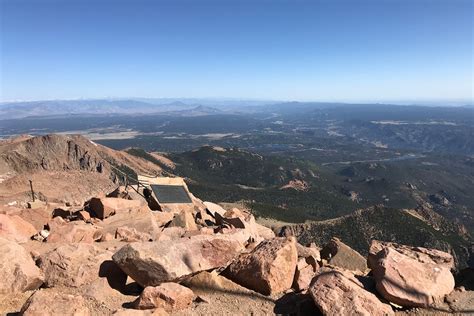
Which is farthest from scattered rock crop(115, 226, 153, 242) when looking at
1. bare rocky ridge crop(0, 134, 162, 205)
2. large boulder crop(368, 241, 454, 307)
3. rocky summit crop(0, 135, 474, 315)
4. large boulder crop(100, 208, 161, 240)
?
bare rocky ridge crop(0, 134, 162, 205)

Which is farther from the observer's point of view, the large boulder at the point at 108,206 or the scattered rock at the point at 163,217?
the large boulder at the point at 108,206

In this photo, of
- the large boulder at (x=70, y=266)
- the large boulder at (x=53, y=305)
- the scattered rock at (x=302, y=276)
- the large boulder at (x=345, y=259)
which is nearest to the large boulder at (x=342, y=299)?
the scattered rock at (x=302, y=276)

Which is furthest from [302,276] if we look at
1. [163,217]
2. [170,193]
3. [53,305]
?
[170,193]

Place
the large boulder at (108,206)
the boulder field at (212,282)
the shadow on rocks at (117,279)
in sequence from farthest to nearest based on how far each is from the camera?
1. the large boulder at (108,206)
2. the shadow on rocks at (117,279)
3. the boulder field at (212,282)

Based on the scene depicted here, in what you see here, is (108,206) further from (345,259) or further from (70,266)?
(345,259)

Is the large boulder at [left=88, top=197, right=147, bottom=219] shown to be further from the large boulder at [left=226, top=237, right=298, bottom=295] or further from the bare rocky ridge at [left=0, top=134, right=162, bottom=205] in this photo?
the large boulder at [left=226, top=237, right=298, bottom=295]

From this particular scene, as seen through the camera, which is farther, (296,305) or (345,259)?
(345,259)

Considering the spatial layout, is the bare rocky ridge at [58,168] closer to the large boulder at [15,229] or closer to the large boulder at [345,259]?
the large boulder at [15,229]

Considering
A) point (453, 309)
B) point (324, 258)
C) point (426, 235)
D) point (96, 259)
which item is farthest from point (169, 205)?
point (426, 235)
